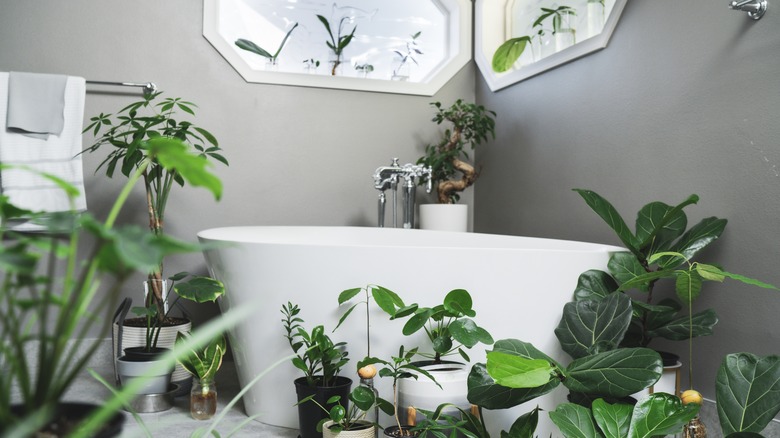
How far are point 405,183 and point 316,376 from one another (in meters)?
1.28

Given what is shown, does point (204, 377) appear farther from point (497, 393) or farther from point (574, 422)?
point (574, 422)

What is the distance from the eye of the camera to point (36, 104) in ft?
7.31

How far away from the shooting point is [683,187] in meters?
1.65

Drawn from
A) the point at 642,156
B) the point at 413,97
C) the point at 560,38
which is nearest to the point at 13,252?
the point at 642,156

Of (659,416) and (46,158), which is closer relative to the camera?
(659,416)

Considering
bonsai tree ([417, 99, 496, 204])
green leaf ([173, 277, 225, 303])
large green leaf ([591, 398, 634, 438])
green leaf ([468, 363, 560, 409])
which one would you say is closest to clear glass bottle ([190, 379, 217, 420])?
green leaf ([173, 277, 225, 303])

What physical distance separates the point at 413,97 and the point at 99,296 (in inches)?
65.3

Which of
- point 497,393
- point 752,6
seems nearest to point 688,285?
point 497,393

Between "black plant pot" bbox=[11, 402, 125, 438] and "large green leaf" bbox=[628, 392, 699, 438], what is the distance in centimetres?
91

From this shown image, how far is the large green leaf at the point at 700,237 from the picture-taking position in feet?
4.64

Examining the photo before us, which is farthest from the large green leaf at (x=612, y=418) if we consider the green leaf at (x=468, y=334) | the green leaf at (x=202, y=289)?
the green leaf at (x=202, y=289)

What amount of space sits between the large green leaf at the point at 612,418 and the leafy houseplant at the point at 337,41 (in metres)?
2.17

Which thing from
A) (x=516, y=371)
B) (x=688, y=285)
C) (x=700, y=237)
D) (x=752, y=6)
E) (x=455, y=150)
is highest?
(x=752, y=6)

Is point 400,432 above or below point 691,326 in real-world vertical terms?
below
